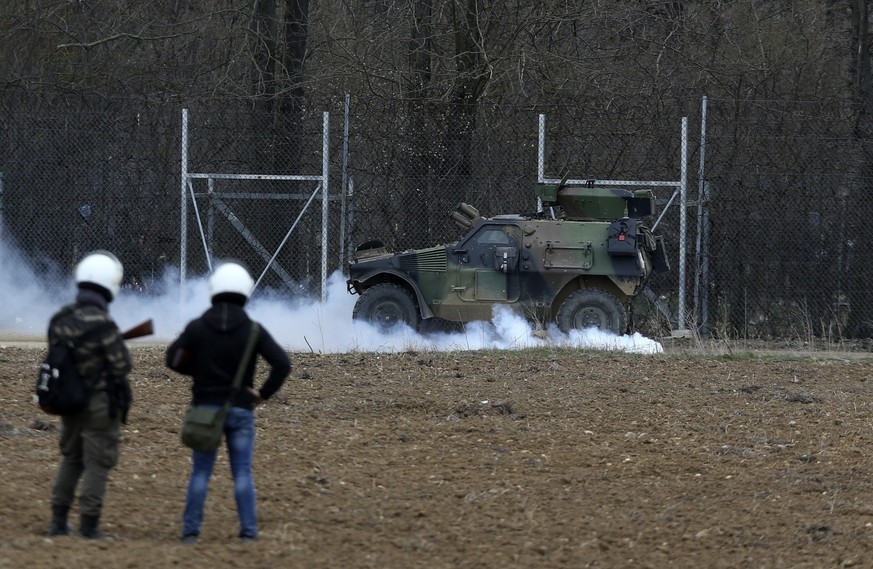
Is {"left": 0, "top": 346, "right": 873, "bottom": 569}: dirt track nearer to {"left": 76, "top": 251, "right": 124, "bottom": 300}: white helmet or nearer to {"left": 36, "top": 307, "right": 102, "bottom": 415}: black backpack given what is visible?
{"left": 36, "top": 307, "right": 102, "bottom": 415}: black backpack

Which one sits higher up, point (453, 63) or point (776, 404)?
point (453, 63)

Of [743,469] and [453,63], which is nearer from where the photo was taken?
[743,469]

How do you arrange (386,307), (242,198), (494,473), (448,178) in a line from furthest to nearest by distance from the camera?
(448,178) < (242,198) < (386,307) < (494,473)

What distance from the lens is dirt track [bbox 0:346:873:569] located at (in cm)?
606

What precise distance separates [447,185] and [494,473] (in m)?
9.54

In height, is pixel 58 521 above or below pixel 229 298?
below

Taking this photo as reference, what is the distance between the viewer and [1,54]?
68.9 feet

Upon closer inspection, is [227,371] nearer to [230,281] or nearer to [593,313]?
[230,281]

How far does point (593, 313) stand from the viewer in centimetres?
Answer: 1546

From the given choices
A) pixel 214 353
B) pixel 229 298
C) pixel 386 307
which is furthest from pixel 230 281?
pixel 386 307

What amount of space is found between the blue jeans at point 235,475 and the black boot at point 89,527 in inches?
15.6

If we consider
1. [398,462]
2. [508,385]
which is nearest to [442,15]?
[508,385]

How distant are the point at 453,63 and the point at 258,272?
533 cm

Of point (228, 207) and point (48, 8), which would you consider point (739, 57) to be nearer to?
point (228, 207)
